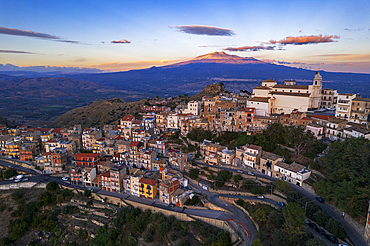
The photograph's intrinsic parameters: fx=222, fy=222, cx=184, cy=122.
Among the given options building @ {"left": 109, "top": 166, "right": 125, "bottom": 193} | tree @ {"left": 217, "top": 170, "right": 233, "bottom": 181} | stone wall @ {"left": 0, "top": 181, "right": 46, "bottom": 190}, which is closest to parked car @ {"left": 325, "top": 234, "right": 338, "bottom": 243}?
tree @ {"left": 217, "top": 170, "right": 233, "bottom": 181}

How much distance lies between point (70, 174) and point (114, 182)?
29.3ft

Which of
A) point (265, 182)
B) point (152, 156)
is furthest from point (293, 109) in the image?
point (152, 156)

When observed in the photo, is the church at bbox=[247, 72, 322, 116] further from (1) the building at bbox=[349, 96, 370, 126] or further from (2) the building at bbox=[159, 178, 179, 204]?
(2) the building at bbox=[159, 178, 179, 204]

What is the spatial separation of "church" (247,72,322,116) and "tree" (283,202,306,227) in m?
26.7

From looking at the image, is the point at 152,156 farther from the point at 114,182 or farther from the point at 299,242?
the point at 299,242

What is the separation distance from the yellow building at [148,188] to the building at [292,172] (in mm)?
16589

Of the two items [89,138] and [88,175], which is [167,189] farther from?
[89,138]

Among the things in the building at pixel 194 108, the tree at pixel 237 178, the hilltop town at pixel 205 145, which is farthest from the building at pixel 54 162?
the tree at pixel 237 178

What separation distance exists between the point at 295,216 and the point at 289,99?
30.0 m

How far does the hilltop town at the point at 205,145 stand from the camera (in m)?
30.5

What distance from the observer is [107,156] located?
135 ft

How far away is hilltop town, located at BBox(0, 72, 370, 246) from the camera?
30.5 metres

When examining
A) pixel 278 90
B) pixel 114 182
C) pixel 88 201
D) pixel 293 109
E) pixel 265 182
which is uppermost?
pixel 278 90

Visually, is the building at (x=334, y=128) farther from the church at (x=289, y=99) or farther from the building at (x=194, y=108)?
the building at (x=194, y=108)
